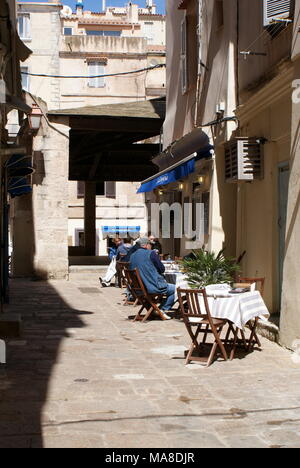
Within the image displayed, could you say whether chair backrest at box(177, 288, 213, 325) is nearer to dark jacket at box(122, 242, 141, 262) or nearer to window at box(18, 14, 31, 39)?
dark jacket at box(122, 242, 141, 262)

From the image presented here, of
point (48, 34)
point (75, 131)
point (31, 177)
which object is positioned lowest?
point (31, 177)

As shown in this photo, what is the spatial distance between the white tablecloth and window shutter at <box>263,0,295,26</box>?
136 inches

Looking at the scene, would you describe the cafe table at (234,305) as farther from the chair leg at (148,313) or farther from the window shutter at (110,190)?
the window shutter at (110,190)

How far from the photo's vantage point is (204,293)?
694cm

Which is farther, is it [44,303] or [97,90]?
[97,90]

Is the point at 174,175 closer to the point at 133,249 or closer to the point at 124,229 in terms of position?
the point at 133,249

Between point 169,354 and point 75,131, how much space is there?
1298 cm

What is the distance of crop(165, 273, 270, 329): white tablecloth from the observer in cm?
712

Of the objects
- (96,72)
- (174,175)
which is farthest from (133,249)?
(96,72)

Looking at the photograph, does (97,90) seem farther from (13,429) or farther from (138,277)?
(13,429)

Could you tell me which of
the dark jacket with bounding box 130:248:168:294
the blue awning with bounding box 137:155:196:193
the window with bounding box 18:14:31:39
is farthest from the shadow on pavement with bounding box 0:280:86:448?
the window with bounding box 18:14:31:39

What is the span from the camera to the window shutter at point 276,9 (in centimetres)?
823

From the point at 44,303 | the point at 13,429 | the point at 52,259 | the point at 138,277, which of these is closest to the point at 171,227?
the point at 52,259
